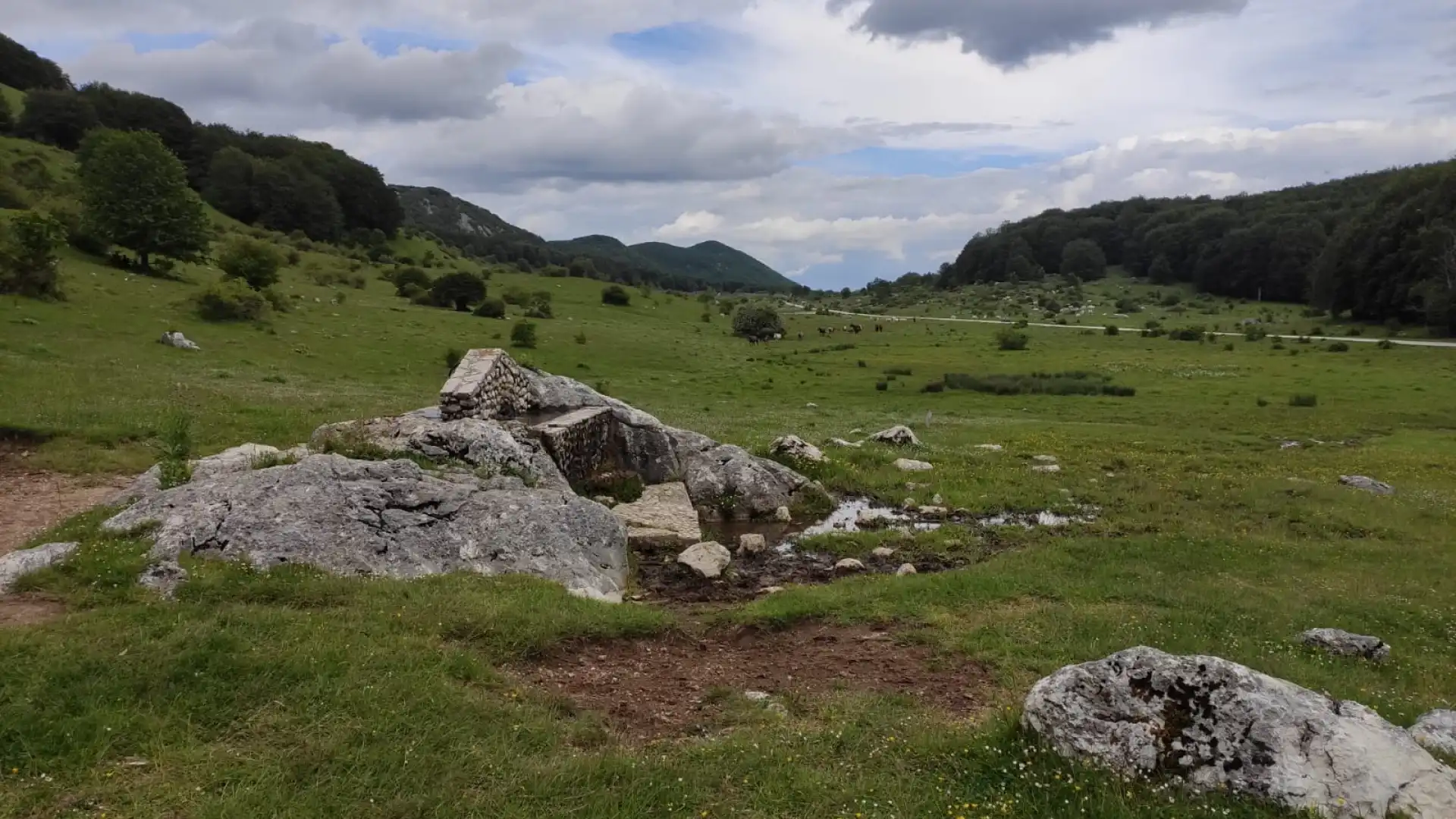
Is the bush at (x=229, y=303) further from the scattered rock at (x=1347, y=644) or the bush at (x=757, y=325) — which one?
the scattered rock at (x=1347, y=644)

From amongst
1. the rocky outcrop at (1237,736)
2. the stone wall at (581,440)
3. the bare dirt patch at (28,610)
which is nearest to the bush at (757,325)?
the stone wall at (581,440)

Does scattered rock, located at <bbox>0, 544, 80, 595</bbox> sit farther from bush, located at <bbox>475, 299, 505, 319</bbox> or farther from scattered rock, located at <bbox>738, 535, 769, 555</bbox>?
bush, located at <bbox>475, 299, 505, 319</bbox>

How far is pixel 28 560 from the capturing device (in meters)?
11.3

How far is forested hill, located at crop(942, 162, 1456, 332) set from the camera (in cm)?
8581

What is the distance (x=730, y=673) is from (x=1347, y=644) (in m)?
8.85

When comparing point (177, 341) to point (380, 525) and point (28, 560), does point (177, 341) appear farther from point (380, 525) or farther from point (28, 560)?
point (380, 525)

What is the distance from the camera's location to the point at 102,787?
694 centimetres

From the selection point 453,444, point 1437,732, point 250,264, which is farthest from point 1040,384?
point 250,264

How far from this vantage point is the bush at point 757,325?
8556cm

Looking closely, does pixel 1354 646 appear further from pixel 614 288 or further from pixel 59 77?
pixel 59 77

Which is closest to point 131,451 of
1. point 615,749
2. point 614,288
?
point 615,749

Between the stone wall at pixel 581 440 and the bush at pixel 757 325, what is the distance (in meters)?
63.8

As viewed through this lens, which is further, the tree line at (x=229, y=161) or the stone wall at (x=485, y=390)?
the tree line at (x=229, y=161)

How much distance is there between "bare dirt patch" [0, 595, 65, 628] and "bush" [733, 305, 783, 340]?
7586cm
